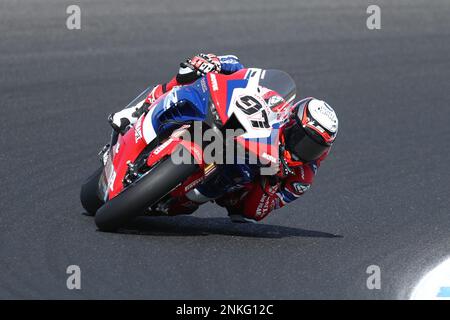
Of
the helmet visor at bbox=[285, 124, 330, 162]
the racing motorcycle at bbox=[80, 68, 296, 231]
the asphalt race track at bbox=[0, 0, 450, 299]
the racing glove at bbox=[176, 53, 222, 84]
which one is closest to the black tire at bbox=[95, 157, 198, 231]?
the racing motorcycle at bbox=[80, 68, 296, 231]

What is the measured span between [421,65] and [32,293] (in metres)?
8.65

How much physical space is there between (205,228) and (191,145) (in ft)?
3.60

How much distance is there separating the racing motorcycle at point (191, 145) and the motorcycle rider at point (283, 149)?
5.4 inches

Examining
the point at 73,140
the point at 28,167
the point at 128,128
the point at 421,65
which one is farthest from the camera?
the point at 421,65

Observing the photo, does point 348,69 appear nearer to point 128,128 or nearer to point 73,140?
point 73,140

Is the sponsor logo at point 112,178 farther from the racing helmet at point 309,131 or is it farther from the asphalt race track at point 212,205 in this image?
the racing helmet at point 309,131

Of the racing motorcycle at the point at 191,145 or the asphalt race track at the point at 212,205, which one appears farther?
the racing motorcycle at the point at 191,145

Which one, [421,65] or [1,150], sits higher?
[421,65]

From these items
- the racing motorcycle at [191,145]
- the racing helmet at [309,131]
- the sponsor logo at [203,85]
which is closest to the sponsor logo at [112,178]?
the racing motorcycle at [191,145]

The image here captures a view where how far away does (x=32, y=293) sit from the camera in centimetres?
732

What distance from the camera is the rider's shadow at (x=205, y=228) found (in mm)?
8922
